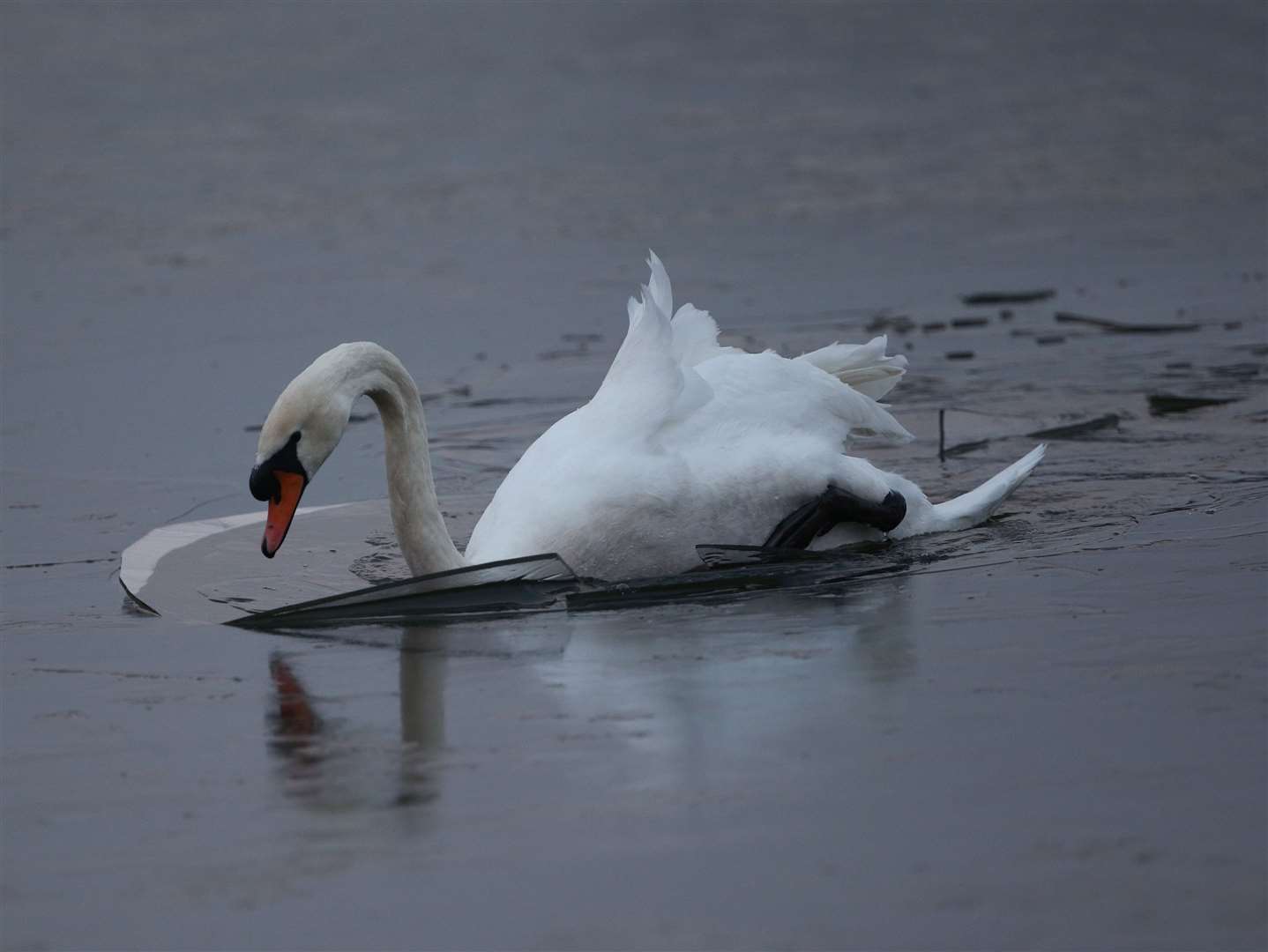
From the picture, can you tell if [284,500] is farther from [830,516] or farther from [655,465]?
[830,516]

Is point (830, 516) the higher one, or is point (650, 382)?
point (650, 382)

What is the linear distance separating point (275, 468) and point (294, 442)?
99mm

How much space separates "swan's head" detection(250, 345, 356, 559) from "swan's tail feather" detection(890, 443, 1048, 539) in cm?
232

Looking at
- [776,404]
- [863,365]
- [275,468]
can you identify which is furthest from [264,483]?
[863,365]

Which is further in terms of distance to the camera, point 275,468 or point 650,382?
point 650,382

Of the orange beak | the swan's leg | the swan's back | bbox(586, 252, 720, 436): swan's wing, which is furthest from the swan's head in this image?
the swan's leg

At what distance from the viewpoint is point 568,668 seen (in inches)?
220

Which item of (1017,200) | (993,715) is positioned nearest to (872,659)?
(993,715)

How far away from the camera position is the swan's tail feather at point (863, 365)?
7770 millimetres

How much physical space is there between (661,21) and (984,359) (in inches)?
981

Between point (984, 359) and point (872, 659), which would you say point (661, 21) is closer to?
point (984, 359)

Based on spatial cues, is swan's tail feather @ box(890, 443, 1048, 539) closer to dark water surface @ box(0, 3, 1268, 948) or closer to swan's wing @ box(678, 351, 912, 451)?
dark water surface @ box(0, 3, 1268, 948)

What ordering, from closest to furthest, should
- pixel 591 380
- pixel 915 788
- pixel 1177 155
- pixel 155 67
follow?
pixel 915 788
pixel 591 380
pixel 1177 155
pixel 155 67

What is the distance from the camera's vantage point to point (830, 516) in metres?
7.12
